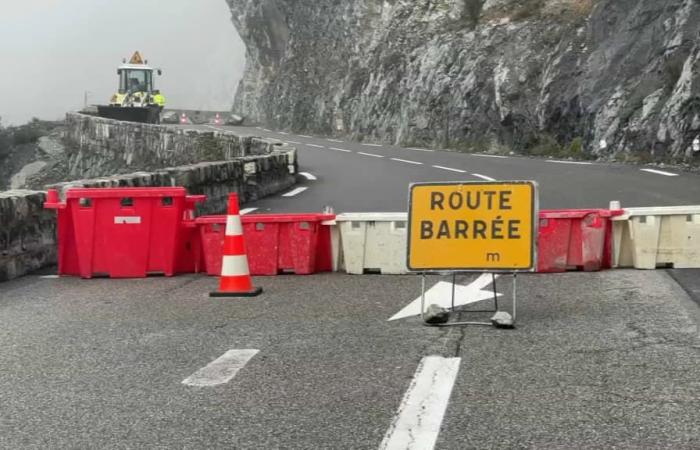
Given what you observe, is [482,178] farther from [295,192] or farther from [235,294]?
[235,294]

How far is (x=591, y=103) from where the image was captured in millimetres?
27766

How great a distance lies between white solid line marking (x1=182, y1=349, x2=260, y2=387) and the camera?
5074mm

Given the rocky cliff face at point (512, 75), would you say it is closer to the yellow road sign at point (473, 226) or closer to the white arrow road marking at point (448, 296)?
the white arrow road marking at point (448, 296)

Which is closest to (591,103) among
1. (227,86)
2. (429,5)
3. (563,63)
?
(563,63)

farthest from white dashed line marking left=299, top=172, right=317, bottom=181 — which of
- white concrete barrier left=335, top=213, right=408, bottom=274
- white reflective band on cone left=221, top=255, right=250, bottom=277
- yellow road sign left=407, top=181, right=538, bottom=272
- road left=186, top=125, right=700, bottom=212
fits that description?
yellow road sign left=407, top=181, right=538, bottom=272

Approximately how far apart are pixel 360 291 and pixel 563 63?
24.6 metres

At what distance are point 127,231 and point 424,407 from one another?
5.60 metres

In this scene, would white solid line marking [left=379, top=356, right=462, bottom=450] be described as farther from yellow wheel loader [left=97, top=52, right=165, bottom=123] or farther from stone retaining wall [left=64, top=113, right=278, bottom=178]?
yellow wheel loader [left=97, top=52, right=165, bottom=123]

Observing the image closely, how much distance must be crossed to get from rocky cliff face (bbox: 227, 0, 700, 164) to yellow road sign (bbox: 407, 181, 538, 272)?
1583 cm

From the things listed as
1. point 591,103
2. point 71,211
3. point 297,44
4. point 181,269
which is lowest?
point 181,269

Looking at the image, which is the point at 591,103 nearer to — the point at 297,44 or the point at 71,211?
the point at 71,211

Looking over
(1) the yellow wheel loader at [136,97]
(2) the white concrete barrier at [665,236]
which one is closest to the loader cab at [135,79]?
(1) the yellow wheel loader at [136,97]

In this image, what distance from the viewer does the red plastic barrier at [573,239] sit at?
840cm

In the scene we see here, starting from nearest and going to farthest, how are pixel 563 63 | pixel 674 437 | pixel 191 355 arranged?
pixel 674 437 < pixel 191 355 < pixel 563 63
